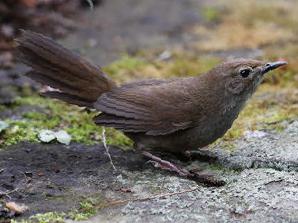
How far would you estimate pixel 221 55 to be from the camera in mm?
6023

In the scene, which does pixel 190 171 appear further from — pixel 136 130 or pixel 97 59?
pixel 97 59

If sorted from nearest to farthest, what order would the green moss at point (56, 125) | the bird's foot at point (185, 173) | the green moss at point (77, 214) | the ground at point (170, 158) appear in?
the green moss at point (77, 214) → the ground at point (170, 158) → the bird's foot at point (185, 173) → the green moss at point (56, 125)

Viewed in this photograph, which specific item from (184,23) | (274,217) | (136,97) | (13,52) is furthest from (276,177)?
(184,23)

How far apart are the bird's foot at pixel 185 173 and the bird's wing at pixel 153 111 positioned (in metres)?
0.20

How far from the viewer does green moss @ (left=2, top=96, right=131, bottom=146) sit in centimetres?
436

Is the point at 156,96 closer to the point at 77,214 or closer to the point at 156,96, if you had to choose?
the point at 156,96

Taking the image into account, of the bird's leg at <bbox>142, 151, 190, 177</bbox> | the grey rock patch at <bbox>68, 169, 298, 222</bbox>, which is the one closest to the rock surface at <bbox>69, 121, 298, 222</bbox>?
the grey rock patch at <bbox>68, 169, 298, 222</bbox>

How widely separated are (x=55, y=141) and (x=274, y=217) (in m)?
1.76

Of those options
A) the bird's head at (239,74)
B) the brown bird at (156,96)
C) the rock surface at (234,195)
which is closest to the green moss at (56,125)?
the brown bird at (156,96)

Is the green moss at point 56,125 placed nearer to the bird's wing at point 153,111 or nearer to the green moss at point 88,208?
the bird's wing at point 153,111

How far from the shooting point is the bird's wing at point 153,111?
3.97 m

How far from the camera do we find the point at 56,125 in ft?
15.4

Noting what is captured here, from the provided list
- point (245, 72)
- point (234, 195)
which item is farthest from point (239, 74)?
point (234, 195)

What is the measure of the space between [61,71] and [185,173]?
108 centimetres
